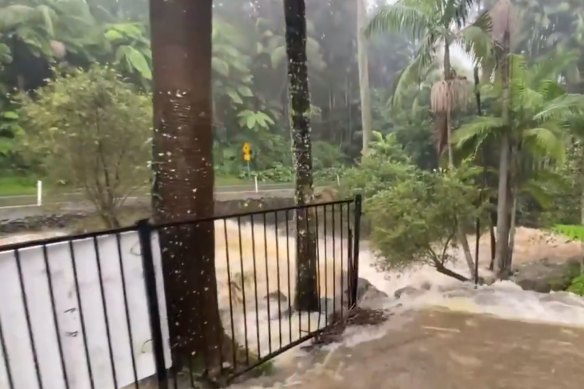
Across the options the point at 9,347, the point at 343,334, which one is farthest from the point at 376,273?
the point at 9,347

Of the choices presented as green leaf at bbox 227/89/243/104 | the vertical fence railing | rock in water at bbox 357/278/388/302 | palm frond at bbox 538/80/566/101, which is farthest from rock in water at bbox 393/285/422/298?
green leaf at bbox 227/89/243/104

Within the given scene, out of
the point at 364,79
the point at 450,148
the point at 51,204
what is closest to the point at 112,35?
the point at 51,204

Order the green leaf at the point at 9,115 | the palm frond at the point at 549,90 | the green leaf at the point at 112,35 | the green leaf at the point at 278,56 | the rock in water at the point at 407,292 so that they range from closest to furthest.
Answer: the rock in water at the point at 407,292 → the palm frond at the point at 549,90 → the green leaf at the point at 9,115 → the green leaf at the point at 112,35 → the green leaf at the point at 278,56

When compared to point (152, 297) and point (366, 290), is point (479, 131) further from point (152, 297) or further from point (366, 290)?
point (152, 297)

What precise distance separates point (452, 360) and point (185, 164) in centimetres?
185

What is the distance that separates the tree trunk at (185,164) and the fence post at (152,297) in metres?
0.24

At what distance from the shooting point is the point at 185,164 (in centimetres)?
209

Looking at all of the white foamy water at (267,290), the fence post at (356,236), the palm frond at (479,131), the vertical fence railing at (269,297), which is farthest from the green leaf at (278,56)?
the fence post at (356,236)

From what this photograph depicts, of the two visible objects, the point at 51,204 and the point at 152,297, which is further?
the point at 51,204

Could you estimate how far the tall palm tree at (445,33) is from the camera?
6.34m

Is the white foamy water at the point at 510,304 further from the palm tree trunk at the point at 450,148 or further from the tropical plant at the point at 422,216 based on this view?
the palm tree trunk at the point at 450,148

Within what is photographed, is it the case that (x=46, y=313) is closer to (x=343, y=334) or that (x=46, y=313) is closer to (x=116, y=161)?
(x=343, y=334)

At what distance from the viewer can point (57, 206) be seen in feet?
20.2

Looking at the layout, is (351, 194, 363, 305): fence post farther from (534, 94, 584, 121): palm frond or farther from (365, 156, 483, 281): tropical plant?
(534, 94, 584, 121): palm frond
